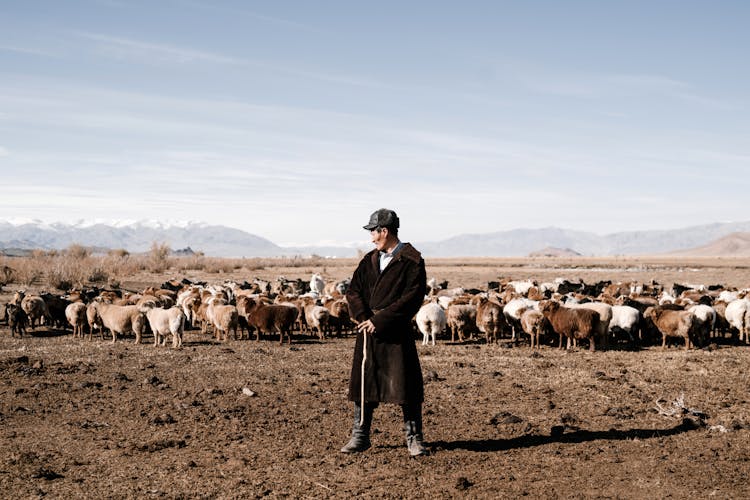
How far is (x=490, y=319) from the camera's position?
15961mm

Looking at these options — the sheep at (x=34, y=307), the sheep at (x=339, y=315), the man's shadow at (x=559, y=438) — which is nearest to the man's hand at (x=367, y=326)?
the man's shadow at (x=559, y=438)

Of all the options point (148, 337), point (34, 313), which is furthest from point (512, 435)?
point (34, 313)

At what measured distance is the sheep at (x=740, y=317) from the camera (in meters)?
15.7

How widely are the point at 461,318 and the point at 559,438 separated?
28.9ft

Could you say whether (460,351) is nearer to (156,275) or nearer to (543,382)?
(543,382)

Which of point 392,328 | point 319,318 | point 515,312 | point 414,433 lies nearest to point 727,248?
point 515,312

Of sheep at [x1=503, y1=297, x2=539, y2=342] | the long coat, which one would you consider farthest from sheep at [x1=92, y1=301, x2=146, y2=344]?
the long coat

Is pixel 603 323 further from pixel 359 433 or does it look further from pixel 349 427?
pixel 359 433

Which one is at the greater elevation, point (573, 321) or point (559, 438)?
point (573, 321)

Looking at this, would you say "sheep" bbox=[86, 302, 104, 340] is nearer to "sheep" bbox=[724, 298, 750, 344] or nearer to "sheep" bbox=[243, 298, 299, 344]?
"sheep" bbox=[243, 298, 299, 344]

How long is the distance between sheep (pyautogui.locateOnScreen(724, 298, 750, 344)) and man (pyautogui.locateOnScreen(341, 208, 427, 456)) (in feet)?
39.1

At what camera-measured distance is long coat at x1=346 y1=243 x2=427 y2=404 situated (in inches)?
255


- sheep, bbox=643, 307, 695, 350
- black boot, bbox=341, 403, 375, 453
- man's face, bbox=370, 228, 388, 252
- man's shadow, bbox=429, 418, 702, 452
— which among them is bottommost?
man's shadow, bbox=429, 418, 702, 452

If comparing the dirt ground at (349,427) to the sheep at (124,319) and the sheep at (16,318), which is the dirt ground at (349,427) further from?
the sheep at (16,318)
